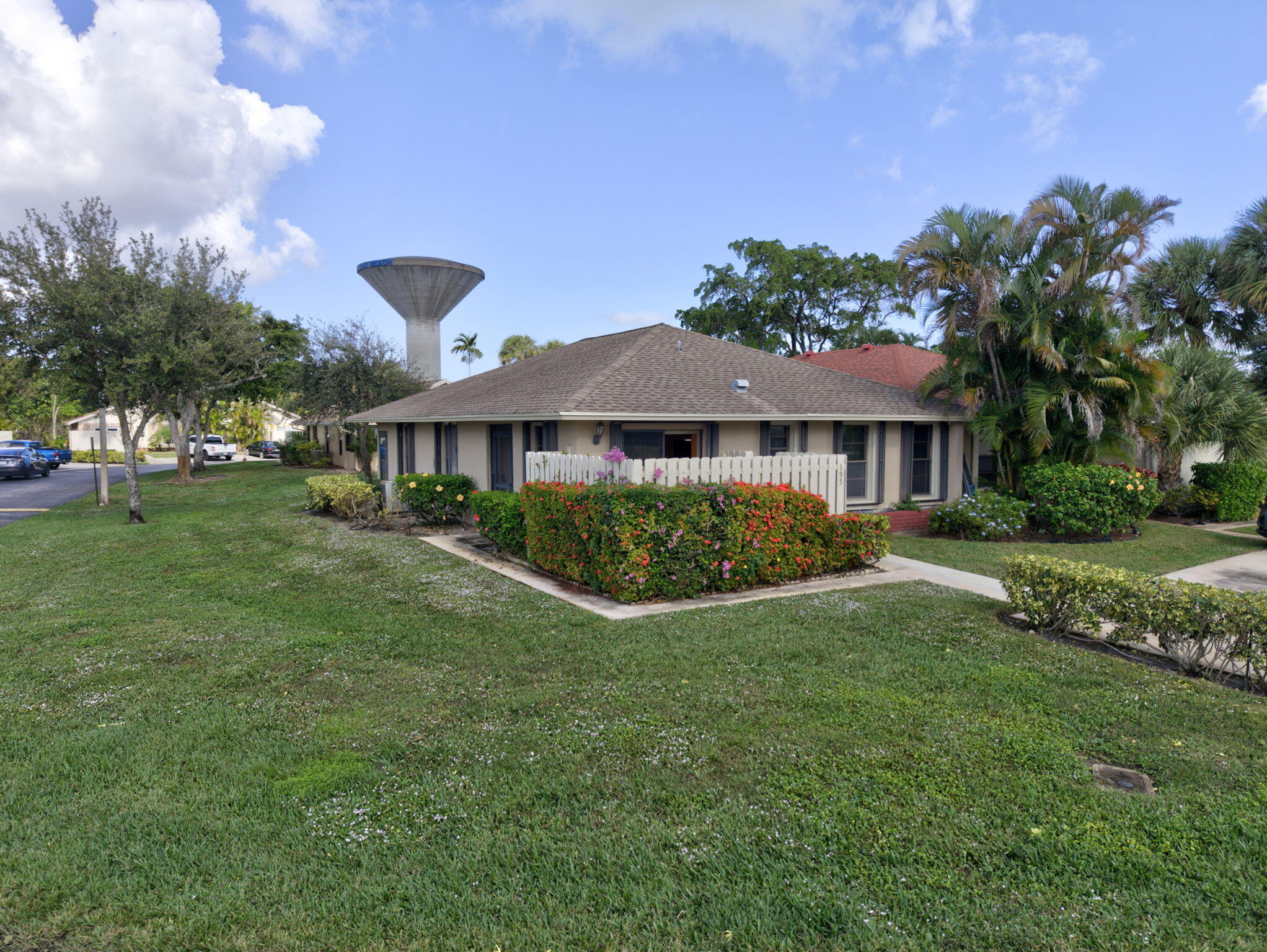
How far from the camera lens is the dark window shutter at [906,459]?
15.9m

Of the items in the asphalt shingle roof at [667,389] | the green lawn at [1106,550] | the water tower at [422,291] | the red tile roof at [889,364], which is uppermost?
the water tower at [422,291]

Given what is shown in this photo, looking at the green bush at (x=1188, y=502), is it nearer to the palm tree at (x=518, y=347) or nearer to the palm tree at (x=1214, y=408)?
the palm tree at (x=1214, y=408)

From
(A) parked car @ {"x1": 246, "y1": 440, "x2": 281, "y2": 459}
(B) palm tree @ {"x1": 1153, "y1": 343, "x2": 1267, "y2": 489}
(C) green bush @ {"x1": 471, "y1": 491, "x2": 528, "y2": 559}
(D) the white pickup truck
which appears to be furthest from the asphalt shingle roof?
(D) the white pickup truck

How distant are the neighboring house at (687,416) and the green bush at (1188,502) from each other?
5343 millimetres

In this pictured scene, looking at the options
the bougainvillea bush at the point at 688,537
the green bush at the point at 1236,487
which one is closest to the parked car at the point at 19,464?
the bougainvillea bush at the point at 688,537

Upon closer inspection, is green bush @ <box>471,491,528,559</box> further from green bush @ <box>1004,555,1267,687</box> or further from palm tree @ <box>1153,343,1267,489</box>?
palm tree @ <box>1153,343,1267,489</box>

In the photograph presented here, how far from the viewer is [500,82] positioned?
1598cm

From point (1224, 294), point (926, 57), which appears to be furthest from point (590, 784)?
point (1224, 294)

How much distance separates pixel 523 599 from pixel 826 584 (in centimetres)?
416

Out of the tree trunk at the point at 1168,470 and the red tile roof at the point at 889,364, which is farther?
the red tile roof at the point at 889,364

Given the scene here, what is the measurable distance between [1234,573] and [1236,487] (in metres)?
7.45

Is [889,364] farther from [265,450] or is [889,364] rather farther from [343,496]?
[265,450]

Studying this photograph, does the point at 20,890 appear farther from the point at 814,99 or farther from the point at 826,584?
the point at 814,99

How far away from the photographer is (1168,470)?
17250mm
